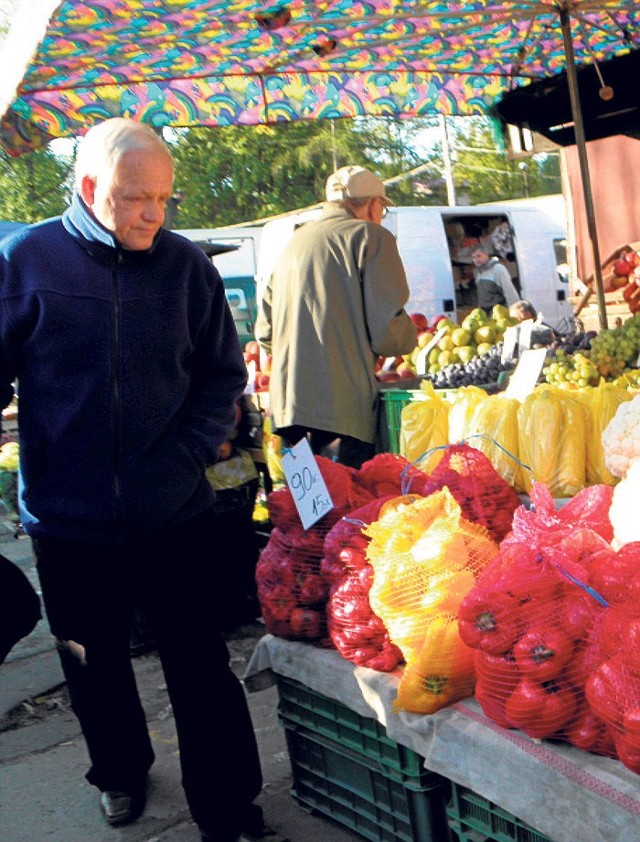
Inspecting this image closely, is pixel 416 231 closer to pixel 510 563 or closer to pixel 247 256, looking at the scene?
pixel 247 256

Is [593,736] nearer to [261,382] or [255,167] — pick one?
[261,382]

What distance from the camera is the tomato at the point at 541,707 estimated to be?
2041mm

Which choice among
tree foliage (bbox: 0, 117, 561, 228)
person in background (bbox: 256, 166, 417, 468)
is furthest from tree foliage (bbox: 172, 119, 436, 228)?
person in background (bbox: 256, 166, 417, 468)

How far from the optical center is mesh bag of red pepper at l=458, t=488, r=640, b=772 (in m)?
1.94

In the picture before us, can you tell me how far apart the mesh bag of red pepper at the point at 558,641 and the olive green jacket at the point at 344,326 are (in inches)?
87.4

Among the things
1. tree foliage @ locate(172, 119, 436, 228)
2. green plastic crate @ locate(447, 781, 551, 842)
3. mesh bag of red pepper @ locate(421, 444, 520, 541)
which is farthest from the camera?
tree foliage @ locate(172, 119, 436, 228)

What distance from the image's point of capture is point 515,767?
207 cm

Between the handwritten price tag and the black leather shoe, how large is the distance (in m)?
1.05

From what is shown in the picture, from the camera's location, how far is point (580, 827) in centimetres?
192

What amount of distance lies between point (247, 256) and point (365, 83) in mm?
9635

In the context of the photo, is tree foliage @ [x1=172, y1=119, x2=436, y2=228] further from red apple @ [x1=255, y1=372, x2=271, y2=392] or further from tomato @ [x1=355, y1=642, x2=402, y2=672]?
tomato @ [x1=355, y1=642, x2=402, y2=672]

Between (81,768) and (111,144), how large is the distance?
2.31m

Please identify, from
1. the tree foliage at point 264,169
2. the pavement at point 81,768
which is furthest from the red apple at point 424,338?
the tree foliage at point 264,169

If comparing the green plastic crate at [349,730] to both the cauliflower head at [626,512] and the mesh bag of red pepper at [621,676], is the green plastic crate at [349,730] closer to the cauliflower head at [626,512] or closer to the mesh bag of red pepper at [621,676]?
the mesh bag of red pepper at [621,676]
